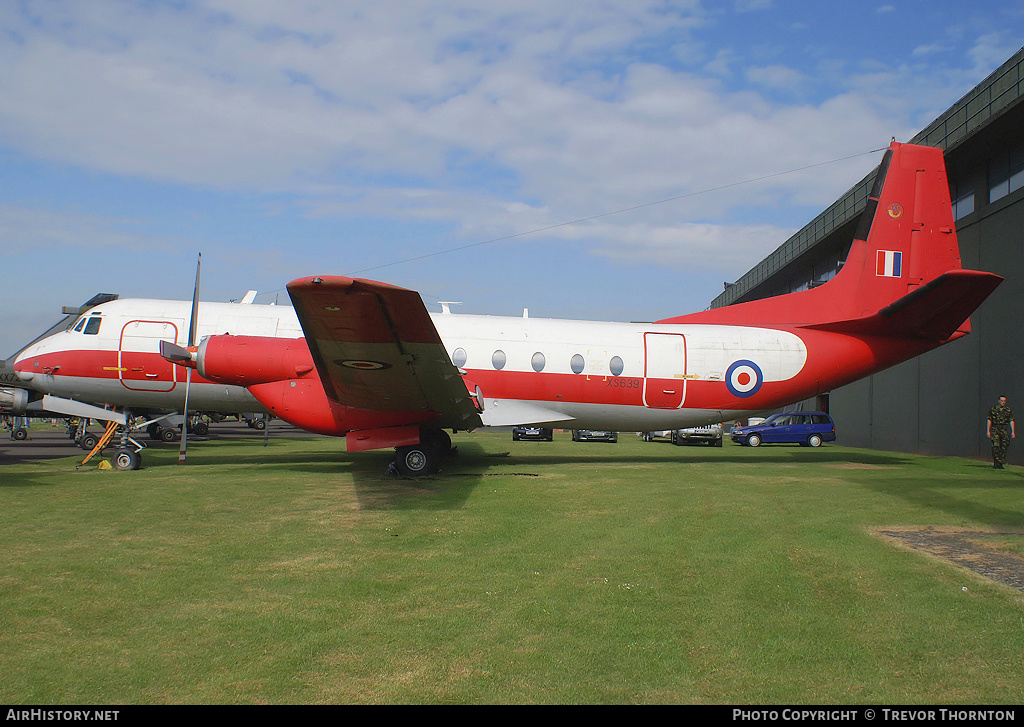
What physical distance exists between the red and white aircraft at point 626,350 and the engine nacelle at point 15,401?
10.9 m

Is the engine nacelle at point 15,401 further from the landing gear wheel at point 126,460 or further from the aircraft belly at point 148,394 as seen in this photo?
the landing gear wheel at point 126,460

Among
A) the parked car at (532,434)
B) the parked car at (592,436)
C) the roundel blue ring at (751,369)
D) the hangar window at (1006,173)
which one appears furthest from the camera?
the parked car at (592,436)

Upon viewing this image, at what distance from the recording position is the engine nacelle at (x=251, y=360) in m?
12.8

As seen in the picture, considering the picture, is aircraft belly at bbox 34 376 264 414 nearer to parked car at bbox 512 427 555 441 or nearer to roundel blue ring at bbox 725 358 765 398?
roundel blue ring at bbox 725 358 765 398

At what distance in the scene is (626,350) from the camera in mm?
14852

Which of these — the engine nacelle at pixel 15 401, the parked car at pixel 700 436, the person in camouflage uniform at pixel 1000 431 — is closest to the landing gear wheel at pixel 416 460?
the person in camouflage uniform at pixel 1000 431

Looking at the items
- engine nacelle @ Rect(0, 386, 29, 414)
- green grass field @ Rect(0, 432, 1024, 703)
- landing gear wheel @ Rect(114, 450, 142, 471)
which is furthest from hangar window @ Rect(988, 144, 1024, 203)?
engine nacelle @ Rect(0, 386, 29, 414)

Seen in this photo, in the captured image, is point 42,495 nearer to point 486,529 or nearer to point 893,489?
point 486,529

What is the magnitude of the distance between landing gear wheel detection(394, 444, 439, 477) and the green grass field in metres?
2.40

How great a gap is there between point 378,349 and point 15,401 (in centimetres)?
2074

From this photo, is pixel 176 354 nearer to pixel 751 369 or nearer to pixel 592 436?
pixel 751 369

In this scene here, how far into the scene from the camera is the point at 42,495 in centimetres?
974

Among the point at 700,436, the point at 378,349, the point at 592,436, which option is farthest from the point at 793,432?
the point at 378,349

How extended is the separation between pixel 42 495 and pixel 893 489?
13937 millimetres
